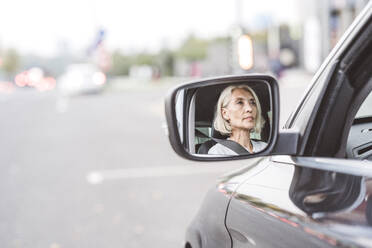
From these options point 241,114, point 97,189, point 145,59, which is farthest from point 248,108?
point 145,59

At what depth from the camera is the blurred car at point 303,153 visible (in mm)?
1488

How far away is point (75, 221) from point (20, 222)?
0.54m

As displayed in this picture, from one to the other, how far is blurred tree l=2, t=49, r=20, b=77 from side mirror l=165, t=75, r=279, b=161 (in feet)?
371

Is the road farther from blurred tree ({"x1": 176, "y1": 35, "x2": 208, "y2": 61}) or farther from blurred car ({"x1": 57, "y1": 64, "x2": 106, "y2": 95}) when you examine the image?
blurred tree ({"x1": 176, "y1": 35, "x2": 208, "y2": 61})

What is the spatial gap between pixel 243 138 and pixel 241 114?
78 mm

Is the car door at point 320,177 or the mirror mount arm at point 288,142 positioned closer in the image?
the car door at point 320,177

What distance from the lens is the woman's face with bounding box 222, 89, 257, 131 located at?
1773 mm

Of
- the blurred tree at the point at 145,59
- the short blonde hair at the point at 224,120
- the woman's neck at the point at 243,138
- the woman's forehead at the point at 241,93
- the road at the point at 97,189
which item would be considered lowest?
the blurred tree at the point at 145,59

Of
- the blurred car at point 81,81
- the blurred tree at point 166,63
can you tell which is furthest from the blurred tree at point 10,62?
the blurred car at point 81,81

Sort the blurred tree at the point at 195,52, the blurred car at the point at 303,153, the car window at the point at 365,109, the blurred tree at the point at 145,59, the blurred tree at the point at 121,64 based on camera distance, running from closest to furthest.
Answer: the blurred car at the point at 303,153
the car window at the point at 365,109
the blurred tree at the point at 195,52
the blurred tree at the point at 145,59
the blurred tree at the point at 121,64

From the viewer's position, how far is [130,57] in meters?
74.5

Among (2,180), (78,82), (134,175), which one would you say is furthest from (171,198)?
(78,82)

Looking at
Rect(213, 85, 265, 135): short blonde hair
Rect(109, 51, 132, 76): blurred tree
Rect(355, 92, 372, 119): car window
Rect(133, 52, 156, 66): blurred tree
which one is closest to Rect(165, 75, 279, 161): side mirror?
Rect(213, 85, 265, 135): short blonde hair

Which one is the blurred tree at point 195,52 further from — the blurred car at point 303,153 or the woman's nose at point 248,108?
the woman's nose at point 248,108
